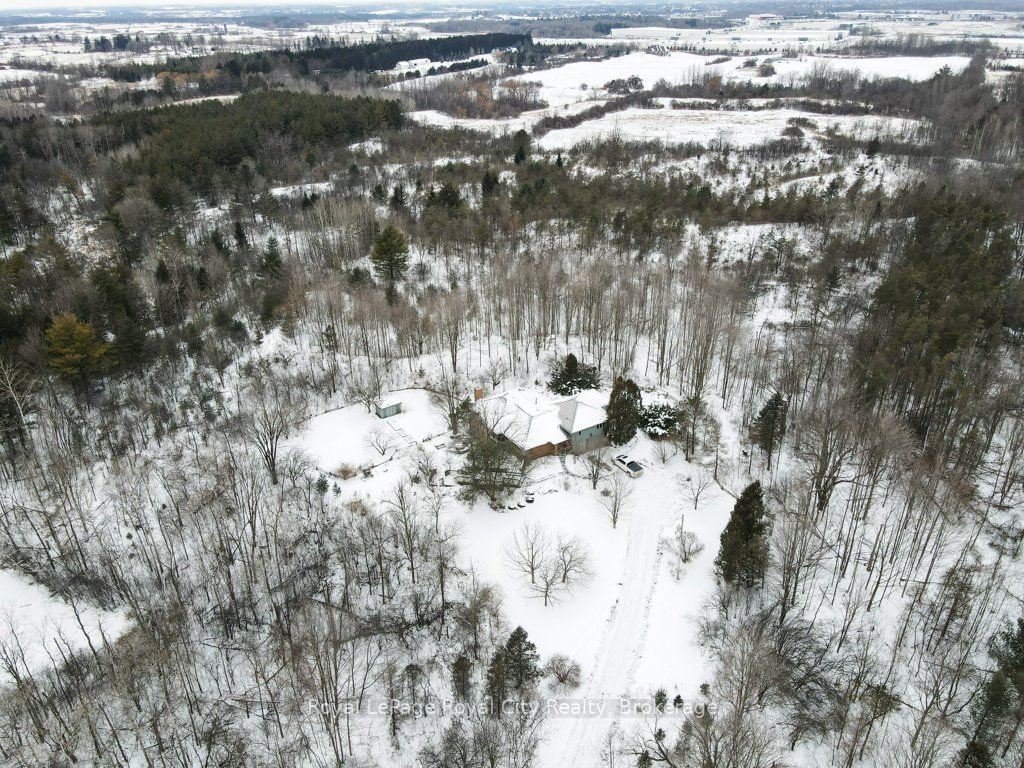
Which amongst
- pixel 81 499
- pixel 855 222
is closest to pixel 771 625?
pixel 81 499

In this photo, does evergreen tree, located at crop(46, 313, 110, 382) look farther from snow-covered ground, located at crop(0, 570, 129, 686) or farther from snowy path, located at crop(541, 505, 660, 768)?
snowy path, located at crop(541, 505, 660, 768)

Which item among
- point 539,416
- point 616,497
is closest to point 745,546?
point 616,497

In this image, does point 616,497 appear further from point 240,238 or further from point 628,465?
point 240,238

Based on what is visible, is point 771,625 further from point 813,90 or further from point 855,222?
point 813,90

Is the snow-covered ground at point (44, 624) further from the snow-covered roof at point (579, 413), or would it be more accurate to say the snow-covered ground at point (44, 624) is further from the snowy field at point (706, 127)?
the snowy field at point (706, 127)

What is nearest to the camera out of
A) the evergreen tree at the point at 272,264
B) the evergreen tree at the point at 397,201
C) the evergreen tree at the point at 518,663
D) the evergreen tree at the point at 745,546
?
the evergreen tree at the point at 518,663

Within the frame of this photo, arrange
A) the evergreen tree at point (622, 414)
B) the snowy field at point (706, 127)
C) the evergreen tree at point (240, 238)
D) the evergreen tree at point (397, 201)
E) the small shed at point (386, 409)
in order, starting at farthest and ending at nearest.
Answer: the snowy field at point (706, 127)
the evergreen tree at point (397, 201)
the evergreen tree at point (240, 238)
the small shed at point (386, 409)
the evergreen tree at point (622, 414)

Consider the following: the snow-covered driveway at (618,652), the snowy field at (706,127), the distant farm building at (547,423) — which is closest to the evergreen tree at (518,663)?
the snow-covered driveway at (618,652)
